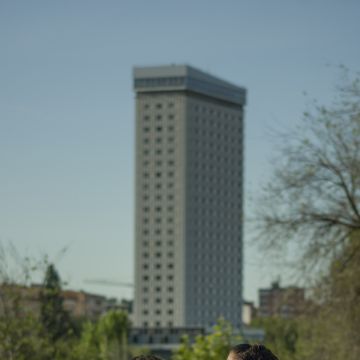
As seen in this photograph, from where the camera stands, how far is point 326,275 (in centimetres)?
2273

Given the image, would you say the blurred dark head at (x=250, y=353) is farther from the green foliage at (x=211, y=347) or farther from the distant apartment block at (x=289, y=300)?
the green foliage at (x=211, y=347)

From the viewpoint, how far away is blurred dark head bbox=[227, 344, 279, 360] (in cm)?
486

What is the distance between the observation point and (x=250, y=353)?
4.91m

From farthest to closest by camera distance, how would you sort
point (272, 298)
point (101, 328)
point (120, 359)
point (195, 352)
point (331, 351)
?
1. point (101, 328)
2. point (120, 359)
3. point (195, 352)
4. point (272, 298)
5. point (331, 351)

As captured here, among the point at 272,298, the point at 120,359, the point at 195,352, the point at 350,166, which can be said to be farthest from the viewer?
the point at 120,359

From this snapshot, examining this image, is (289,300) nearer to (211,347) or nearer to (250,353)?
(211,347)

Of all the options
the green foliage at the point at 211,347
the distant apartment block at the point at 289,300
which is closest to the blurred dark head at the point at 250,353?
the distant apartment block at the point at 289,300

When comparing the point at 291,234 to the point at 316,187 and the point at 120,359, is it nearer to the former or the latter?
the point at 316,187

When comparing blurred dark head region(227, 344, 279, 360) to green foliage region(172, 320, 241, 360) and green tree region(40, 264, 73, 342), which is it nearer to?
green tree region(40, 264, 73, 342)

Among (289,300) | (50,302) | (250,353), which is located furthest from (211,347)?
(250,353)

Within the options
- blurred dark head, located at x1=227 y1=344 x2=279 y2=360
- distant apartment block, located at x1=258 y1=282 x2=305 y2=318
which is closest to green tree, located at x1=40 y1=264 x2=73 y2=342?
distant apartment block, located at x1=258 y1=282 x2=305 y2=318

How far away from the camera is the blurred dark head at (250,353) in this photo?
16.0 ft

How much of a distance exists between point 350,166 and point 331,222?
1278mm

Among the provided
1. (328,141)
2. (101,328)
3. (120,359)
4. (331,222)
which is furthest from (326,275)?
(101,328)
